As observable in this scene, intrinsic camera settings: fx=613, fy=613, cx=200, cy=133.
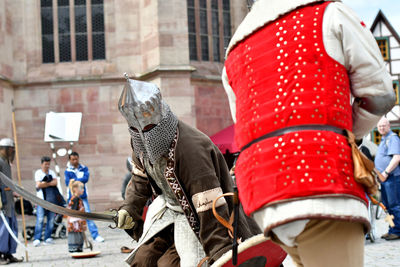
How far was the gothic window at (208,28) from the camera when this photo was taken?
1697cm

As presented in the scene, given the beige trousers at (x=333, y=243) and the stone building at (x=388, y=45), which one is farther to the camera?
the stone building at (x=388, y=45)

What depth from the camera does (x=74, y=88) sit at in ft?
55.1

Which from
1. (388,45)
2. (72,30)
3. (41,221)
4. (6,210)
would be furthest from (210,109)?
(388,45)

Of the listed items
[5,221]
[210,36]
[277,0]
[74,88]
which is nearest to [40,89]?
[74,88]

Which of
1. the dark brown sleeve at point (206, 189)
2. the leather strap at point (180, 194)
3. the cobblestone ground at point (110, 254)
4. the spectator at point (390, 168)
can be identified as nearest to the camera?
the dark brown sleeve at point (206, 189)

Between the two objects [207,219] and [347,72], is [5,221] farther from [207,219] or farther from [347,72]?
[347,72]

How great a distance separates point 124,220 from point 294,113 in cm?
221

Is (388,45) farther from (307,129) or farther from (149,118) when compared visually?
(307,129)

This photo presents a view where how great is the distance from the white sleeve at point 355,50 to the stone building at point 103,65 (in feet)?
43.7

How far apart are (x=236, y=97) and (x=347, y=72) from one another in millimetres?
494

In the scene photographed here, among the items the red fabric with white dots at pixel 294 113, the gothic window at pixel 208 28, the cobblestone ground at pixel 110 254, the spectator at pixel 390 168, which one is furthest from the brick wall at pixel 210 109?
the red fabric with white dots at pixel 294 113

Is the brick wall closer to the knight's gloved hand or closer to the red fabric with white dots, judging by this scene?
the knight's gloved hand

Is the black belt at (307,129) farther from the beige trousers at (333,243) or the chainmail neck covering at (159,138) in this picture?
the chainmail neck covering at (159,138)

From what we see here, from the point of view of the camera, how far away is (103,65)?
1705 centimetres
